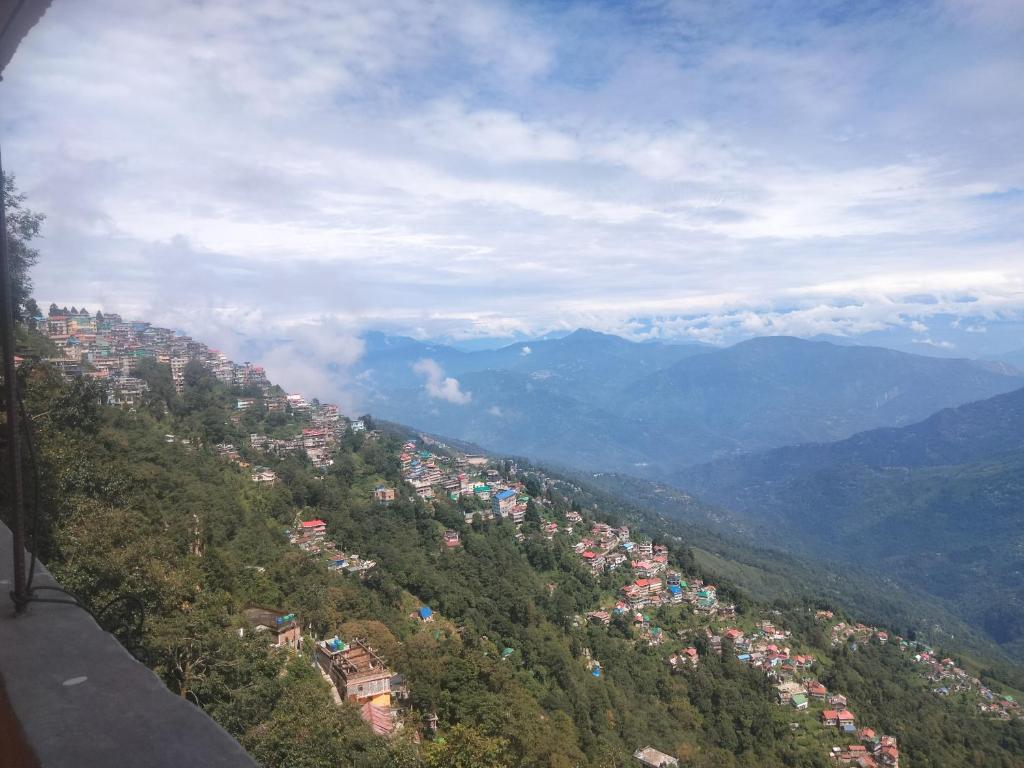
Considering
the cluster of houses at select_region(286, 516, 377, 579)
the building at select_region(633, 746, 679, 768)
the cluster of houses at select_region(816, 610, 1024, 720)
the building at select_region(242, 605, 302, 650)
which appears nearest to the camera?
the building at select_region(242, 605, 302, 650)

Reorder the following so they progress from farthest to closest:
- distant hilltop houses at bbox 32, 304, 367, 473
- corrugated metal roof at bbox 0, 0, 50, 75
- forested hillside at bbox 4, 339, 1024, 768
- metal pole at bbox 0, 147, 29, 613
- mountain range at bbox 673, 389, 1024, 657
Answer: mountain range at bbox 673, 389, 1024, 657
distant hilltop houses at bbox 32, 304, 367, 473
forested hillside at bbox 4, 339, 1024, 768
metal pole at bbox 0, 147, 29, 613
corrugated metal roof at bbox 0, 0, 50, 75

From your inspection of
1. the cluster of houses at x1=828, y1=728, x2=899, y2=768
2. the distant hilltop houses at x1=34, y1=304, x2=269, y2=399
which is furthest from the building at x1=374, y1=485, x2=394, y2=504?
the cluster of houses at x1=828, y1=728, x2=899, y2=768

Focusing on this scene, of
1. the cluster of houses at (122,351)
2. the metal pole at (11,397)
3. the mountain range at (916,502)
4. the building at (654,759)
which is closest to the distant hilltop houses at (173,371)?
the cluster of houses at (122,351)

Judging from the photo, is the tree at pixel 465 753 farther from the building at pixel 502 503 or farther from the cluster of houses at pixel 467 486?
the building at pixel 502 503

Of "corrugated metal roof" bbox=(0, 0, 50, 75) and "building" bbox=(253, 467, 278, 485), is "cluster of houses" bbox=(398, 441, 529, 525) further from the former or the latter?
"corrugated metal roof" bbox=(0, 0, 50, 75)

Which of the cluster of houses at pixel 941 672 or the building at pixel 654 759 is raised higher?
the building at pixel 654 759

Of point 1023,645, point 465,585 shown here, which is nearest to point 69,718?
point 465,585

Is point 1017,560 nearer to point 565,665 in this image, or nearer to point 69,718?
point 565,665
